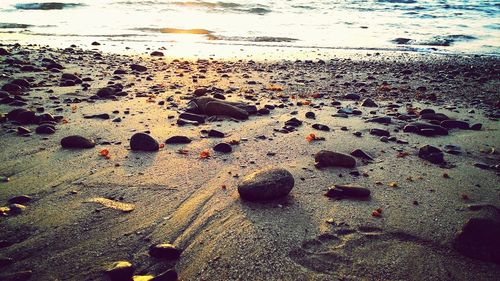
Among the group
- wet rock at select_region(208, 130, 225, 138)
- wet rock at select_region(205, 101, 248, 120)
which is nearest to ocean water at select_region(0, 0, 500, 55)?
wet rock at select_region(205, 101, 248, 120)

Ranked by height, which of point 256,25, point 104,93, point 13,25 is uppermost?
point 256,25

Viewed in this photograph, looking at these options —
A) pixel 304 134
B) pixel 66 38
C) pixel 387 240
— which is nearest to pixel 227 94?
pixel 304 134

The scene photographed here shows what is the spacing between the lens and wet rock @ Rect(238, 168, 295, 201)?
7.48 ft

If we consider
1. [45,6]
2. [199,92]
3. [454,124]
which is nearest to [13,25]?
[45,6]

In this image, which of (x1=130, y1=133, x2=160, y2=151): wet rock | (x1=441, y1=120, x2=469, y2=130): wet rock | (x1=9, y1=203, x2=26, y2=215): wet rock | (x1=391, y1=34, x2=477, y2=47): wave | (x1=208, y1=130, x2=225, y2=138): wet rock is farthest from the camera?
(x1=391, y1=34, x2=477, y2=47): wave

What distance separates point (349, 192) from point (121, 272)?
1.57 metres

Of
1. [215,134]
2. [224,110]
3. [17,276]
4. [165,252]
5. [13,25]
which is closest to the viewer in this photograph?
[17,276]

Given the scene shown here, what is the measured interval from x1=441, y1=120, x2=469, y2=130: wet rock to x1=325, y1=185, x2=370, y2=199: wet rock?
7.48 feet

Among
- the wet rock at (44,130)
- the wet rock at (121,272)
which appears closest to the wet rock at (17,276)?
the wet rock at (121,272)

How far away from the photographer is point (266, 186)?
2.28m

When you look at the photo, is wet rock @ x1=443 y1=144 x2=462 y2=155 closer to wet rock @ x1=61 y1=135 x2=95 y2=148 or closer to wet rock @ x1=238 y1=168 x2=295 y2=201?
wet rock @ x1=238 y1=168 x2=295 y2=201

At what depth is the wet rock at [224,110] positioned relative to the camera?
432cm

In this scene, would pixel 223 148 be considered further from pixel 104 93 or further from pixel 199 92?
pixel 104 93

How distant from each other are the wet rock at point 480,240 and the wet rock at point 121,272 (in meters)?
A: 1.72
